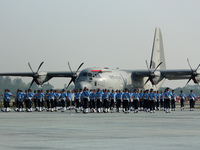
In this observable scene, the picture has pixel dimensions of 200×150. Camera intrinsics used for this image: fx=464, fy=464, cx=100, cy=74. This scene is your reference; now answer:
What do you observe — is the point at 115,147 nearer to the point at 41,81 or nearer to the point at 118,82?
the point at 118,82

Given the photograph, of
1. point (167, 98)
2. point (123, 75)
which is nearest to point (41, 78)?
point (123, 75)

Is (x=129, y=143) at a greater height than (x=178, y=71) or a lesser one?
lesser

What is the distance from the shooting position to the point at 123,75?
47.5 metres

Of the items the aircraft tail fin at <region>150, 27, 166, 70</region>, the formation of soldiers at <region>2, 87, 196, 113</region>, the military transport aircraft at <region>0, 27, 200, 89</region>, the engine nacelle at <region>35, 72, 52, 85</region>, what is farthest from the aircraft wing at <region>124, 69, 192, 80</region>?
the engine nacelle at <region>35, 72, 52, 85</region>

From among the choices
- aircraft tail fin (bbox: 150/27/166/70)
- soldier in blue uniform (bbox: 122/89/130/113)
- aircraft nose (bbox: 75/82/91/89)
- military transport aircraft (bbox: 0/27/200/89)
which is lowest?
soldier in blue uniform (bbox: 122/89/130/113)

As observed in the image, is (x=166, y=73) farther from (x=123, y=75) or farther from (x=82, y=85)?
(x=82, y=85)

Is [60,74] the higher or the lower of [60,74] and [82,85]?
the higher

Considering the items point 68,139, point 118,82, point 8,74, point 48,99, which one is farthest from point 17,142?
point 8,74

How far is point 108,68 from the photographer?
151 ft

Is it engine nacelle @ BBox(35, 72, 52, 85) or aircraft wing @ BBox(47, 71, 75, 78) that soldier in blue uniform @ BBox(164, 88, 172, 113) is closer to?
aircraft wing @ BBox(47, 71, 75, 78)

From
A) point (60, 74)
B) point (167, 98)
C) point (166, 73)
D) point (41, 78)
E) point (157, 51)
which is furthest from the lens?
point (157, 51)

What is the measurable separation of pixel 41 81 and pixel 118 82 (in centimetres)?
1043

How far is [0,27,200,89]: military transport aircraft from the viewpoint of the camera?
42312 millimetres

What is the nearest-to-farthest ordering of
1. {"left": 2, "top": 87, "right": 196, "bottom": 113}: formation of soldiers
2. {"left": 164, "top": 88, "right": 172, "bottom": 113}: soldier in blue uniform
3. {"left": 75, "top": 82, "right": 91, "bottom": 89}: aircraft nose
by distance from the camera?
{"left": 2, "top": 87, "right": 196, "bottom": 113}: formation of soldiers
{"left": 164, "top": 88, "right": 172, "bottom": 113}: soldier in blue uniform
{"left": 75, "top": 82, "right": 91, "bottom": 89}: aircraft nose
